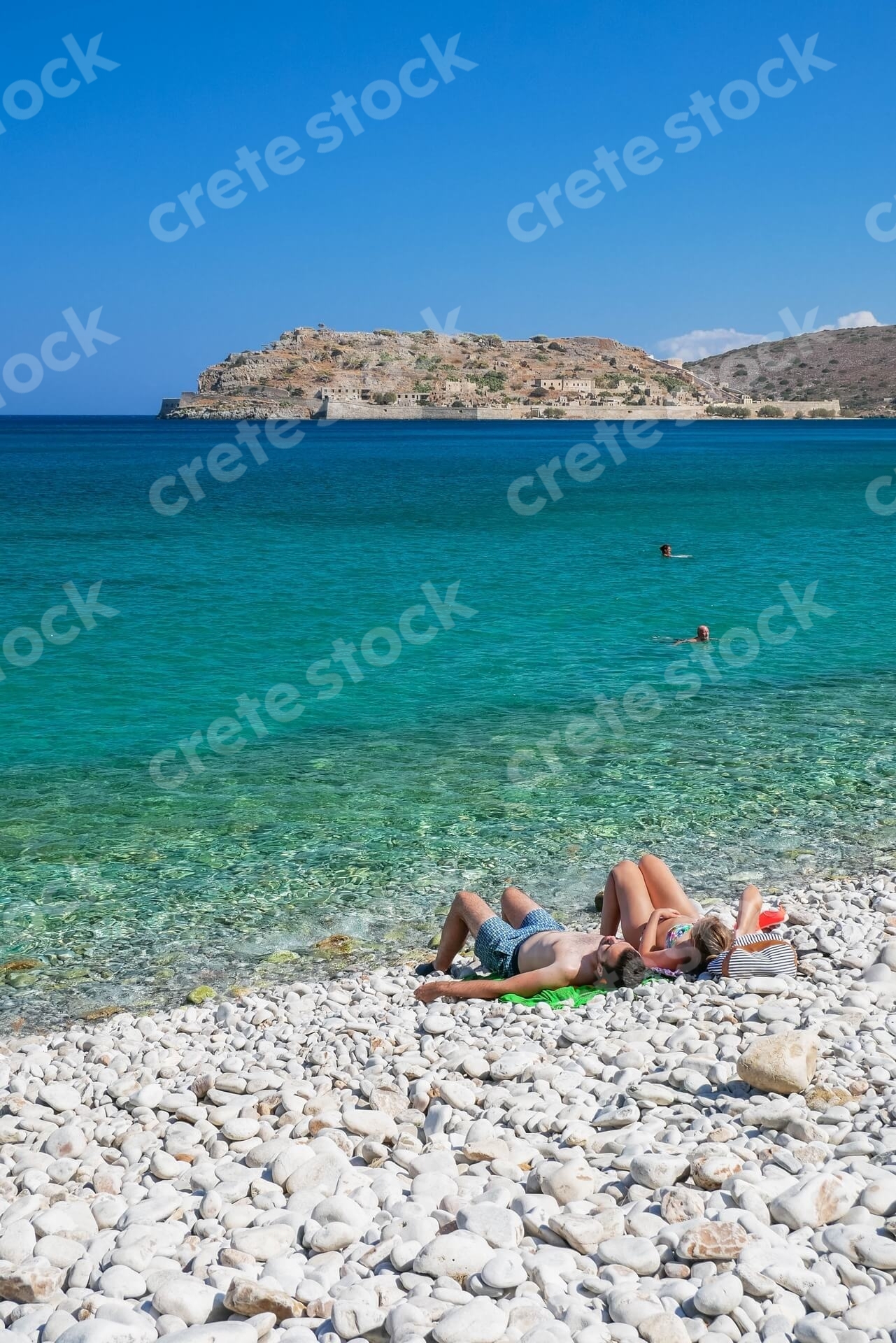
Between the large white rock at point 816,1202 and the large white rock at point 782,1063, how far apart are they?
84 cm

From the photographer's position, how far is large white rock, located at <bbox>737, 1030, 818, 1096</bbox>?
518 centimetres

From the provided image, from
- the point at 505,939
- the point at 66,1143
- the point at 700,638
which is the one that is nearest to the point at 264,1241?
the point at 66,1143

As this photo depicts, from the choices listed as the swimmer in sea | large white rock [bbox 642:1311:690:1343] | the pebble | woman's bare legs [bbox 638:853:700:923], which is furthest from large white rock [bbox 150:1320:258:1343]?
the swimmer in sea

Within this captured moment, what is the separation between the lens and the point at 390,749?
47.4 ft

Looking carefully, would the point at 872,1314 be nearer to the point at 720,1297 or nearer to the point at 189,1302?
the point at 720,1297

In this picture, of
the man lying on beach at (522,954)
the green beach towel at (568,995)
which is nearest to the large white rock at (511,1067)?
the green beach towel at (568,995)

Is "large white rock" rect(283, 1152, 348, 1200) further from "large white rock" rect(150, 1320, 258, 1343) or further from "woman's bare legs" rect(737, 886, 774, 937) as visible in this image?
"woman's bare legs" rect(737, 886, 774, 937)

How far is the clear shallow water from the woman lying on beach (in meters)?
1.76

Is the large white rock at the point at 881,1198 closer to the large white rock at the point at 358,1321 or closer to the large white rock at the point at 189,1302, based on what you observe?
the large white rock at the point at 358,1321

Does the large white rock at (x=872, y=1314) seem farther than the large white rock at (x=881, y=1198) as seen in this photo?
No

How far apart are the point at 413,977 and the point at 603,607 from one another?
17.9m

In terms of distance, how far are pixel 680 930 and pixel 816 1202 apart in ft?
10.8

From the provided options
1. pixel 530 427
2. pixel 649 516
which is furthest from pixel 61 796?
pixel 530 427

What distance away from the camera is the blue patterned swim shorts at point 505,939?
752cm
